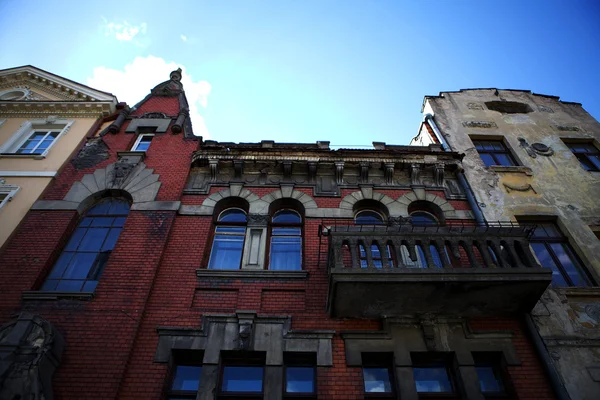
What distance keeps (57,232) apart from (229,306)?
4853 millimetres

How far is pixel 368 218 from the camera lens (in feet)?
33.6

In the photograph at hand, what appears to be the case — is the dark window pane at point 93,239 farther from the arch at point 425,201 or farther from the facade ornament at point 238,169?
the arch at point 425,201

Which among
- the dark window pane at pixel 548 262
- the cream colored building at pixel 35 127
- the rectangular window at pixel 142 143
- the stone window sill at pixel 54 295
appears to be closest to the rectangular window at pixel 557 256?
the dark window pane at pixel 548 262

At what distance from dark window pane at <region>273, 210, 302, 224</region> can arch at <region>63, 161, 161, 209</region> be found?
3.37m

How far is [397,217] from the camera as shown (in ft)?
31.8

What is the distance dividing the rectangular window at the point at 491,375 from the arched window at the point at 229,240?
220 inches

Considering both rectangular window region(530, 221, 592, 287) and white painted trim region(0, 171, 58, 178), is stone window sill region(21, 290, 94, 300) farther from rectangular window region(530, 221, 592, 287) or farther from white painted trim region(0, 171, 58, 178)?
rectangular window region(530, 221, 592, 287)

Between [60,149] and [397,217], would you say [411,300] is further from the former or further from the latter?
[60,149]

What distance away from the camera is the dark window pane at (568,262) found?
8648 mm

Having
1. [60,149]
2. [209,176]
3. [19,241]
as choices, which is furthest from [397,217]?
[60,149]

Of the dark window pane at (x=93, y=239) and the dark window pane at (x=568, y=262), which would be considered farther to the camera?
the dark window pane at (x=93, y=239)

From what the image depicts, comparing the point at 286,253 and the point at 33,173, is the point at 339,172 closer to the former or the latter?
the point at 286,253

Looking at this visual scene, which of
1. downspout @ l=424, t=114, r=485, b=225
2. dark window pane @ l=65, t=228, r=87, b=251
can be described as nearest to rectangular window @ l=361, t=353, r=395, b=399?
downspout @ l=424, t=114, r=485, b=225

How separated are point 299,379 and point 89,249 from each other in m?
5.97
